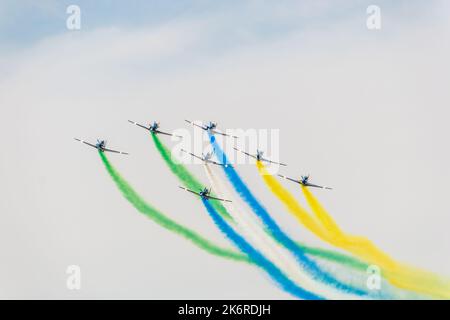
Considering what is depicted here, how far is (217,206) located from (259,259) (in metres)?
5.69

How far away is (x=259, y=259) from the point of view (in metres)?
87.7

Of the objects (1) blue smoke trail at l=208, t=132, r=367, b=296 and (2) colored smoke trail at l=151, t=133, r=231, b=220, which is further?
(2) colored smoke trail at l=151, t=133, r=231, b=220

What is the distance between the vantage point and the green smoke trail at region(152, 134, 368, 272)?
3452 inches

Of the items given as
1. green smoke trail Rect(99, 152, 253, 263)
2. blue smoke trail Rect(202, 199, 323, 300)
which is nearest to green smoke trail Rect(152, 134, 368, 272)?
blue smoke trail Rect(202, 199, 323, 300)

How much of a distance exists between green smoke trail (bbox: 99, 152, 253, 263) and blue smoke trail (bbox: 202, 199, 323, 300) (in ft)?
2.38

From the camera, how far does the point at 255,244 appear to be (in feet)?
289

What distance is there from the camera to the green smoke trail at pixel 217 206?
87.7 meters

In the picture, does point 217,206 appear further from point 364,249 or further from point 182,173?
point 364,249

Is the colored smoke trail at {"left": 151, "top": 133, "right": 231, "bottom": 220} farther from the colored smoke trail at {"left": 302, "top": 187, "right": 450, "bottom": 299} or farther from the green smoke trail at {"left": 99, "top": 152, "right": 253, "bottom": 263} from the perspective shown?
the colored smoke trail at {"left": 302, "top": 187, "right": 450, "bottom": 299}

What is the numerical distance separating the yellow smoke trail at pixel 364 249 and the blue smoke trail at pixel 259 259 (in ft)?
16.6

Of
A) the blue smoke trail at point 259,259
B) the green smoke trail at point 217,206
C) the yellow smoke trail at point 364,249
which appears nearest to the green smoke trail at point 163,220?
the blue smoke trail at point 259,259

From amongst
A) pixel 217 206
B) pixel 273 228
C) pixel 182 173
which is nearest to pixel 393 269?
pixel 273 228
